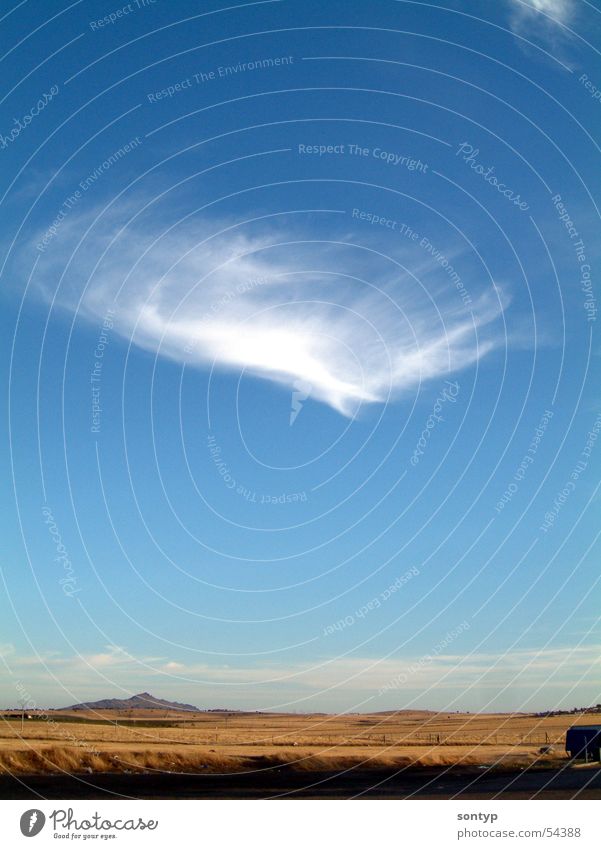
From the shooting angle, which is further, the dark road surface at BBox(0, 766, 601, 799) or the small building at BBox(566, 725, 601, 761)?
the small building at BBox(566, 725, 601, 761)

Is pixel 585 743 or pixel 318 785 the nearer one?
pixel 318 785

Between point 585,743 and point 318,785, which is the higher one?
point 318,785

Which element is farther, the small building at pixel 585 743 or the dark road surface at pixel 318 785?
the small building at pixel 585 743
